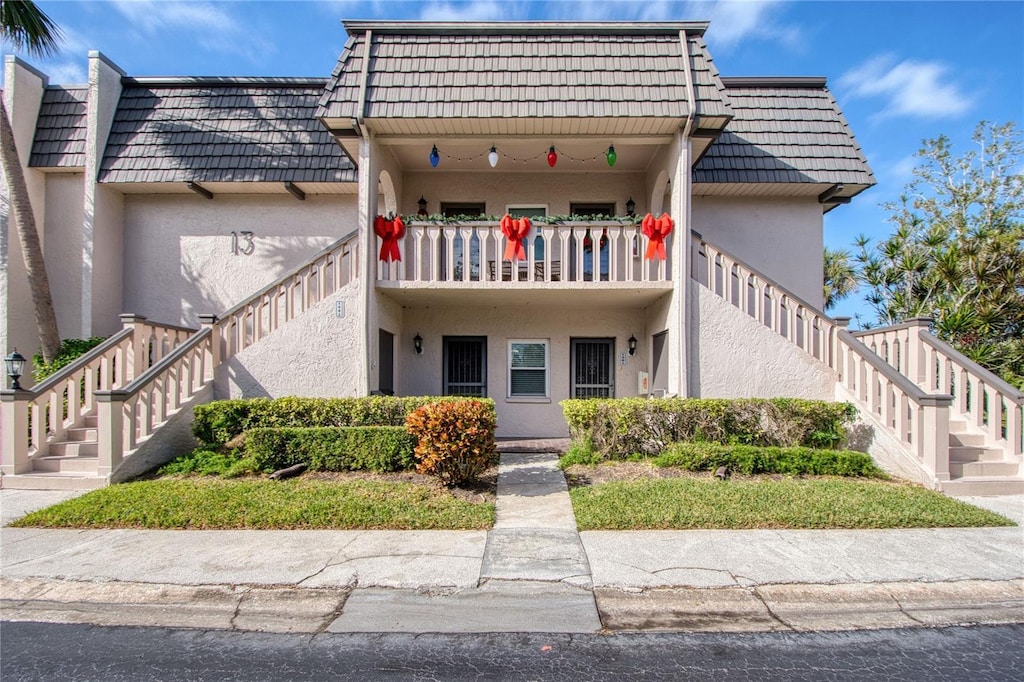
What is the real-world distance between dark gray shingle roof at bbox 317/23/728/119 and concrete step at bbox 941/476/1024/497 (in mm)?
6547

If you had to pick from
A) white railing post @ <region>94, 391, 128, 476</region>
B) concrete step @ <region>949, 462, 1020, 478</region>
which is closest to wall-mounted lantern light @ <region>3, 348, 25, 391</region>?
white railing post @ <region>94, 391, 128, 476</region>

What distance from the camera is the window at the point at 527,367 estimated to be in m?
11.7

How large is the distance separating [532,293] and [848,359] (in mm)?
5521

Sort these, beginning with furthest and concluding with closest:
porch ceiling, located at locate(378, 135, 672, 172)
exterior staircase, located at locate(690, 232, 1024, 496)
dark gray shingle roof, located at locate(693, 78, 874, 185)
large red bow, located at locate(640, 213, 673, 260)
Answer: dark gray shingle roof, located at locate(693, 78, 874, 185), porch ceiling, located at locate(378, 135, 672, 172), large red bow, located at locate(640, 213, 673, 260), exterior staircase, located at locate(690, 232, 1024, 496)

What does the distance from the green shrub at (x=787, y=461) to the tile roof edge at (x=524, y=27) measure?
24.9 ft

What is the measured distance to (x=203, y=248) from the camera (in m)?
11.8

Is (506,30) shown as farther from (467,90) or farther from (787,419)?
(787,419)

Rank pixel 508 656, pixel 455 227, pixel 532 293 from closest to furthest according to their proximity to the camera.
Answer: pixel 508 656
pixel 455 227
pixel 532 293

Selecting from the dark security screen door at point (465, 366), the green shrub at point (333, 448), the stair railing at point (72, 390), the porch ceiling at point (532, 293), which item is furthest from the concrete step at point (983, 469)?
the stair railing at point (72, 390)

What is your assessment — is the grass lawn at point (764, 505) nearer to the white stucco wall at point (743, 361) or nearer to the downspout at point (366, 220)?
the white stucco wall at point (743, 361)

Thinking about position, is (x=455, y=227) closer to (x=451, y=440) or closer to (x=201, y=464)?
(x=451, y=440)

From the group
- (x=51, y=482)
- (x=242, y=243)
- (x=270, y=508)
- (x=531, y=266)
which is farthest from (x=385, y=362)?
(x=51, y=482)

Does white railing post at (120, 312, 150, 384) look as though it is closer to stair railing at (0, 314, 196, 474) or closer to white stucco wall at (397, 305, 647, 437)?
stair railing at (0, 314, 196, 474)

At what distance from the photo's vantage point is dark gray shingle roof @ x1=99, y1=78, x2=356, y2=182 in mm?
11125
